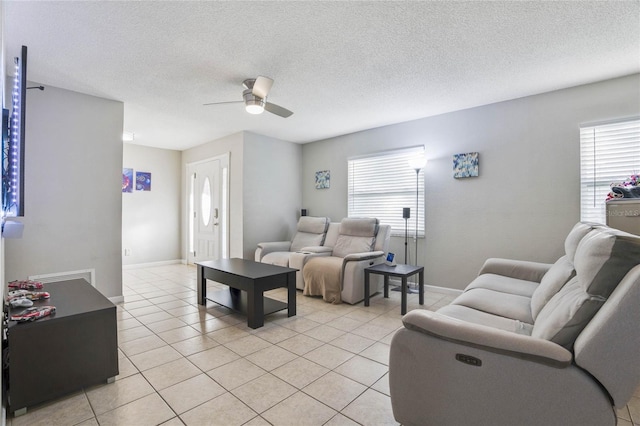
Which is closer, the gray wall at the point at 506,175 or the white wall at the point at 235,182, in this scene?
the gray wall at the point at 506,175

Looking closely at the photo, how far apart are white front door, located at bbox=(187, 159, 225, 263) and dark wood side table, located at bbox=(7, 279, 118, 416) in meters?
3.56

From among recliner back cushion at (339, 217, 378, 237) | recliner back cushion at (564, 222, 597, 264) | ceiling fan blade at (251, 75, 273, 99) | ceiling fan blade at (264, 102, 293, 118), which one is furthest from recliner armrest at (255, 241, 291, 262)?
recliner back cushion at (564, 222, 597, 264)

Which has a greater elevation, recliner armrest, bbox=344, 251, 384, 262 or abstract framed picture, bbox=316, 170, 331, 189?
abstract framed picture, bbox=316, 170, 331, 189

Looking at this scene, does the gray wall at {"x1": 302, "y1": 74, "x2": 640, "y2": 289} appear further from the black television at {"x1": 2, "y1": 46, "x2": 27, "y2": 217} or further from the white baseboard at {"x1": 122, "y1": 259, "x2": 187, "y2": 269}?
the white baseboard at {"x1": 122, "y1": 259, "x2": 187, "y2": 269}

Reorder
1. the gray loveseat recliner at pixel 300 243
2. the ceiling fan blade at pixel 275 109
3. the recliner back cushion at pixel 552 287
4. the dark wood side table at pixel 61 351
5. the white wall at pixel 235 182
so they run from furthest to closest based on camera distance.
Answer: the white wall at pixel 235 182
the gray loveseat recliner at pixel 300 243
the ceiling fan blade at pixel 275 109
the recliner back cushion at pixel 552 287
the dark wood side table at pixel 61 351

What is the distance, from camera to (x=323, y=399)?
5.92 ft

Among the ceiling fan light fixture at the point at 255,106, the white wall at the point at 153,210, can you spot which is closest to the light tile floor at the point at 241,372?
the ceiling fan light fixture at the point at 255,106

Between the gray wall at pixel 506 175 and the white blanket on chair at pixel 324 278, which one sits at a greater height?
the gray wall at pixel 506 175

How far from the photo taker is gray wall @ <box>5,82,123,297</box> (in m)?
3.17

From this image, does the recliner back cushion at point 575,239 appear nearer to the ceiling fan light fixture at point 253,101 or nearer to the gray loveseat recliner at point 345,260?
the gray loveseat recliner at point 345,260

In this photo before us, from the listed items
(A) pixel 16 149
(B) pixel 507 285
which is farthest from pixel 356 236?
(A) pixel 16 149

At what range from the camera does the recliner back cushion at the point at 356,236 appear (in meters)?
4.25

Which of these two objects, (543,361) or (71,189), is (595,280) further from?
(71,189)

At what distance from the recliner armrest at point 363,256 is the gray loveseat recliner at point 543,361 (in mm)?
2253
